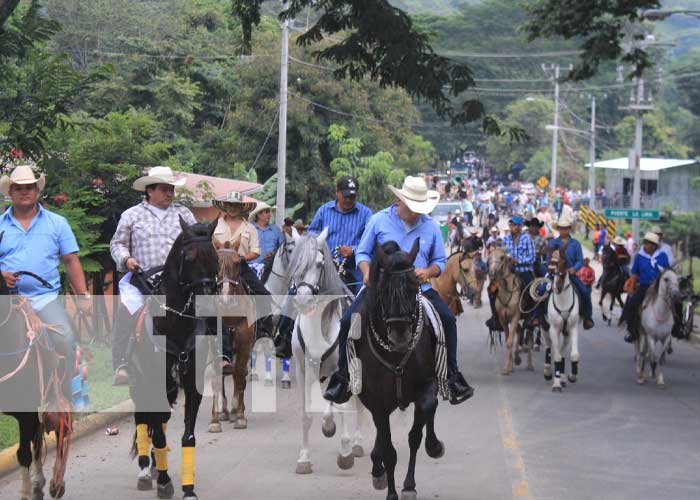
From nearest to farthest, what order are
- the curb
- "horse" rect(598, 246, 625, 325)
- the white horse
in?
the curb, the white horse, "horse" rect(598, 246, 625, 325)

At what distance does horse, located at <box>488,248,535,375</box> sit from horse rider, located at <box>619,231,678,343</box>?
5.73ft

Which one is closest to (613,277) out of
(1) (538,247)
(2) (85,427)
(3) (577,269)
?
(1) (538,247)

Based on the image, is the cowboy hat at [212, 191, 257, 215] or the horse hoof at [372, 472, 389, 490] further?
the cowboy hat at [212, 191, 257, 215]

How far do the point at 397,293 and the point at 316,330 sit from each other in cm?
257

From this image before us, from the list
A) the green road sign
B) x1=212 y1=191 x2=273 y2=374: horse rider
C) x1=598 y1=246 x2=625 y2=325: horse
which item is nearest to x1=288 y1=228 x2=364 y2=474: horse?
x1=212 y1=191 x2=273 y2=374: horse rider

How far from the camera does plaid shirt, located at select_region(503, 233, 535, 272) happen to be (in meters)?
20.6

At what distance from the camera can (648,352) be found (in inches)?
765

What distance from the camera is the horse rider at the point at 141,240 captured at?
10031 millimetres

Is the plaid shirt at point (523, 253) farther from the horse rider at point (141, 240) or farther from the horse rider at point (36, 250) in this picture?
the horse rider at point (36, 250)

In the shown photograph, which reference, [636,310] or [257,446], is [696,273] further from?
[257,446]

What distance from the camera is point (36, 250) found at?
919 cm

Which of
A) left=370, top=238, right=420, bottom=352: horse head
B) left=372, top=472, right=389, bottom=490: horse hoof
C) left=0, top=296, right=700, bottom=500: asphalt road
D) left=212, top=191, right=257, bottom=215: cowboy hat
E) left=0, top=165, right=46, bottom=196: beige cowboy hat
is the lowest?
left=0, top=296, right=700, bottom=500: asphalt road

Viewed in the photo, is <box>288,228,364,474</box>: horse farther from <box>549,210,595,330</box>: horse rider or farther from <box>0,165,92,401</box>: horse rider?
<box>549,210,595,330</box>: horse rider

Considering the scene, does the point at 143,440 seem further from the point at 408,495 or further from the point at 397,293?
the point at 397,293
